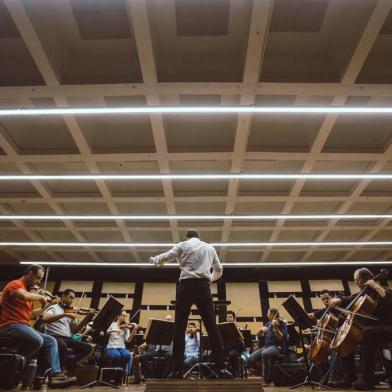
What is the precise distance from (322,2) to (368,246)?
7.72 m

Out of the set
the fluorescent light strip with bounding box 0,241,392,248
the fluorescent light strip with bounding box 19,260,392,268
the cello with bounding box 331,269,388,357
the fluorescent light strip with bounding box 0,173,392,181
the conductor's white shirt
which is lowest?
the cello with bounding box 331,269,388,357

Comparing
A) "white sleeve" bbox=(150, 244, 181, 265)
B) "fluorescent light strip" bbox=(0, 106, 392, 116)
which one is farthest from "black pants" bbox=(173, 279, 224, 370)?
"fluorescent light strip" bbox=(0, 106, 392, 116)

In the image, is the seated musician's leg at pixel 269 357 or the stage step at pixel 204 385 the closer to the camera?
the stage step at pixel 204 385

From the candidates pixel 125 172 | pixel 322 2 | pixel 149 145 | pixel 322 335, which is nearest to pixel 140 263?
pixel 125 172

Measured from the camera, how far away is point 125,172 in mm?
6695

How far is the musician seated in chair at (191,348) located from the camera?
17.5ft

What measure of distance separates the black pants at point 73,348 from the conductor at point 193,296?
2.03m

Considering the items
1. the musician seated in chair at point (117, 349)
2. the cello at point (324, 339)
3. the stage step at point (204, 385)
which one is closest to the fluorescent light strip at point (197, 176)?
the musician seated in chair at point (117, 349)

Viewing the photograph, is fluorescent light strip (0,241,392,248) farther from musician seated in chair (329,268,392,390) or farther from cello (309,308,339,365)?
musician seated in chair (329,268,392,390)

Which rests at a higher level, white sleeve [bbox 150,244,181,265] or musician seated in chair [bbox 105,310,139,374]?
white sleeve [bbox 150,244,181,265]

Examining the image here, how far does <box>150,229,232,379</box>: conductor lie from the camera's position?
282 cm

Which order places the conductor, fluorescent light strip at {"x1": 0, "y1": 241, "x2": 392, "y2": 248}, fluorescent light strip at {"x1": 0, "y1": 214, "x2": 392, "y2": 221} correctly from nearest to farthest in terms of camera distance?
the conductor < fluorescent light strip at {"x1": 0, "y1": 214, "x2": 392, "y2": 221} < fluorescent light strip at {"x1": 0, "y1": 241, "x2": 392, "y2": 248}

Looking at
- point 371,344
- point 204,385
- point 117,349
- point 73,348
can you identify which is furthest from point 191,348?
point 204,385

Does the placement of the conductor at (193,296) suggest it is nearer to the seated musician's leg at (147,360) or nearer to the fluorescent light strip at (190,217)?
the seated musician's leg at (147,360)
